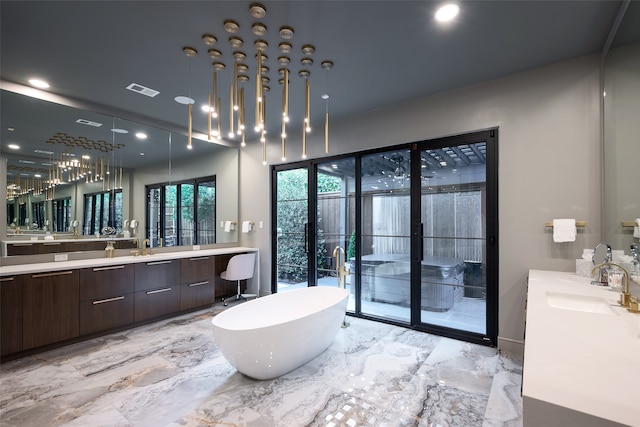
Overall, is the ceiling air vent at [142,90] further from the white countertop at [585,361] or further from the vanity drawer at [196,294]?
the white countertop at [585,361]

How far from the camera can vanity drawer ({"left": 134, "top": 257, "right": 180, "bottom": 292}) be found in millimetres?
3682

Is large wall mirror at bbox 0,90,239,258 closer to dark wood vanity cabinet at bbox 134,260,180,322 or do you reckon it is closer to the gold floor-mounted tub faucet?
dark wood vanity cabinet at bbox 134,260,180,322

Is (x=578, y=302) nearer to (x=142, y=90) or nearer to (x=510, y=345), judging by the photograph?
(x=510, y=345)

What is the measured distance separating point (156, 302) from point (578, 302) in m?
4.18

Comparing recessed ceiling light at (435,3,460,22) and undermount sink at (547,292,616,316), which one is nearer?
undermount sink at (547,292,616,316)

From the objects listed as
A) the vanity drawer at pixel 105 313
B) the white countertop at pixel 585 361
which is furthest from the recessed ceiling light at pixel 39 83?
the white countertop at pixel 585 361

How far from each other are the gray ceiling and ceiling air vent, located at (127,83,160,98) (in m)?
0.09

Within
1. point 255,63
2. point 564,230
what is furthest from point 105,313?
point 564,230

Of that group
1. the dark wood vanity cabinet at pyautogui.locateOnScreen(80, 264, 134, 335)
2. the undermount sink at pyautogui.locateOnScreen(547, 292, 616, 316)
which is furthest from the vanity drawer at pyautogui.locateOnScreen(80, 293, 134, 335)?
the undermount sink at pyautogui.locateOnScreen(547, 292, 616, 316)

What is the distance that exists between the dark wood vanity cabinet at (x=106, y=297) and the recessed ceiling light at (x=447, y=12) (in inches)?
156

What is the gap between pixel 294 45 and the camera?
2.57 meters

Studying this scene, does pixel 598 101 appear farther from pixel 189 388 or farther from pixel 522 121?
pixel 189 388

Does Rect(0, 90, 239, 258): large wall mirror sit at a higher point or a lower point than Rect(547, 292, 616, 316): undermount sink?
higher

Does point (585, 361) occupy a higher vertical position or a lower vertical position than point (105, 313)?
higher
